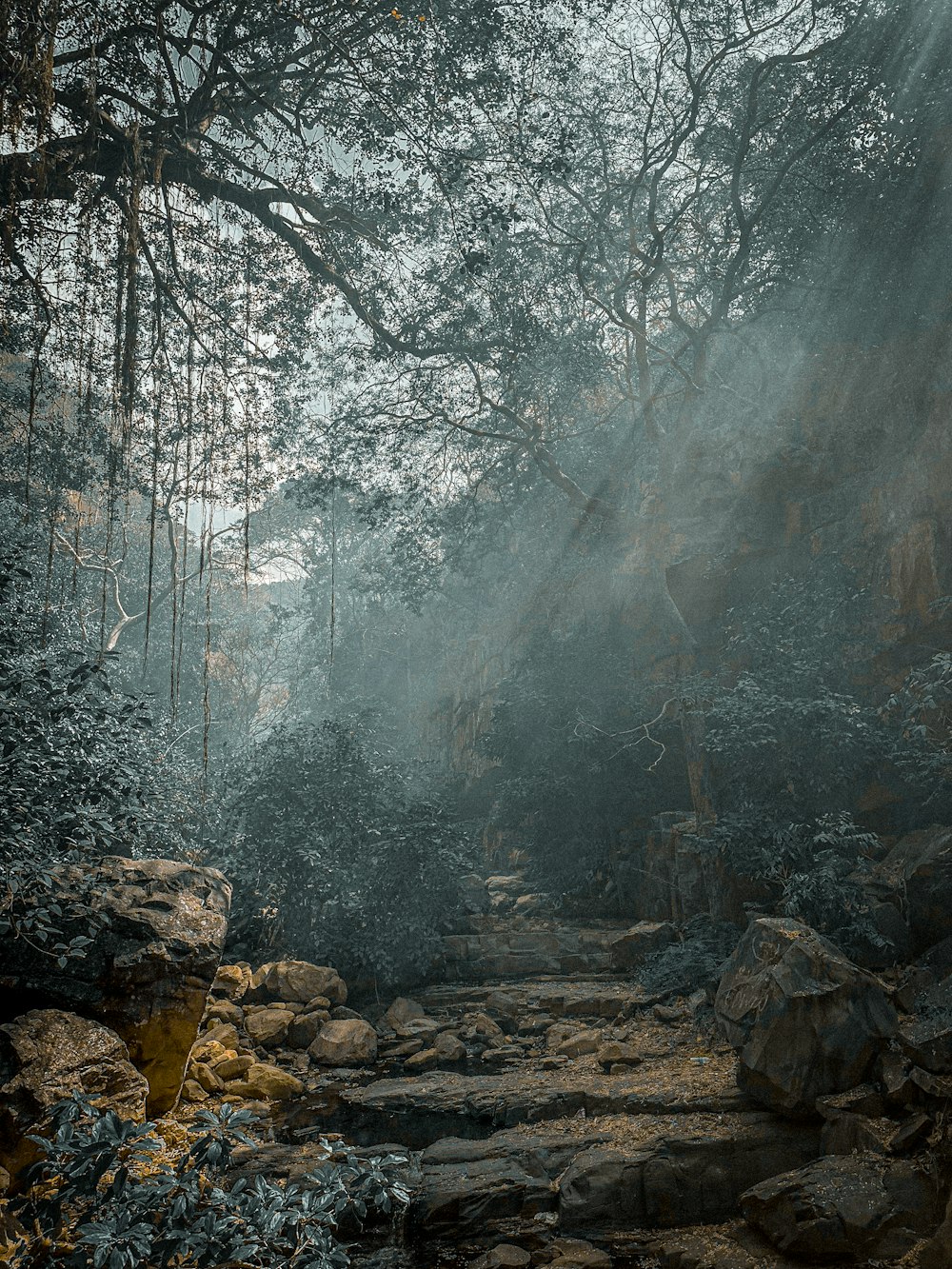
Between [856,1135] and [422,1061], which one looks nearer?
[856,1135]

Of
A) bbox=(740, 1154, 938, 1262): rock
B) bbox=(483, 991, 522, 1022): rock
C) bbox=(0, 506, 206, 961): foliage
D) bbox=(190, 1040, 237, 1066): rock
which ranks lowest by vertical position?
bbox=(483, 991, 522, 1022): rock

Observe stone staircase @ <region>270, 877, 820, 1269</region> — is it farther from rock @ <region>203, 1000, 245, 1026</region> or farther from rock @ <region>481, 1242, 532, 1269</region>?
rock @ <region>203, 1000, 245, 1026</region>

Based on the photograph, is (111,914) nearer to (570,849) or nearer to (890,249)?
(570,849)

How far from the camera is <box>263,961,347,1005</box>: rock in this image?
277 inches

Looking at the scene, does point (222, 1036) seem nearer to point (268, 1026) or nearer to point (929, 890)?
point (268, 1026)

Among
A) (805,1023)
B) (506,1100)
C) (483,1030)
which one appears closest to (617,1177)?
(805,1023)

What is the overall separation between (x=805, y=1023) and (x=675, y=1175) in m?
1.04

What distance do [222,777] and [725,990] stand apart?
19.7ft

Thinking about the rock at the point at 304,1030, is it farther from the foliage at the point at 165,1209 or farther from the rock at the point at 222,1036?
the foliage at the point at 165,1209

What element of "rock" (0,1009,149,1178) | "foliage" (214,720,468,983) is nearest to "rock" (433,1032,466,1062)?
"foliage" (214,720,468,983)

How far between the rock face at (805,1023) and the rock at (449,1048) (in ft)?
7.66

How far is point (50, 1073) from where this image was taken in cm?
371

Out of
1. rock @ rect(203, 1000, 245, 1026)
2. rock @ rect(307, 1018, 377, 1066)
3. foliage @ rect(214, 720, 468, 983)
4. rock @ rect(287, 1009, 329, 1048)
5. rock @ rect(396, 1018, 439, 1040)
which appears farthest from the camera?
foliage @ rect(214, 720, 468, 983)

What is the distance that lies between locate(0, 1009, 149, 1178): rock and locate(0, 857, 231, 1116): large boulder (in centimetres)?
19
